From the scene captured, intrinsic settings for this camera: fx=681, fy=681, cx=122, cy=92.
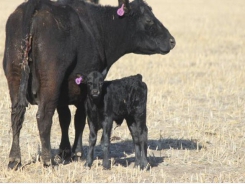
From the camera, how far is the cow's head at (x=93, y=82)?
875 centimetres

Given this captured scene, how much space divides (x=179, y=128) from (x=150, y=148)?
1560 millimetres

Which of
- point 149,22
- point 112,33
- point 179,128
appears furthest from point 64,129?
point 179,128

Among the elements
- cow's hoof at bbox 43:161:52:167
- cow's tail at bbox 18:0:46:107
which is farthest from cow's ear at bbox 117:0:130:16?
cow's hoof at bbox 43:161:52:167

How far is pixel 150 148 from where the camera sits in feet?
35.2

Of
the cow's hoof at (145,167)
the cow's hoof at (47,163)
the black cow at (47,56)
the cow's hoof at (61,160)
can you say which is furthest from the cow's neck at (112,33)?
the cow's hoof at (47,163)

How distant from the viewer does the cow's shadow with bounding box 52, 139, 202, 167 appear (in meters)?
9.89

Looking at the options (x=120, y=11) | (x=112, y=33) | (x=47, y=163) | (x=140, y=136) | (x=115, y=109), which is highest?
(x=120, y=11)

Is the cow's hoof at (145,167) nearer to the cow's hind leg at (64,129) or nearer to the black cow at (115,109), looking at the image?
the black cow at (115,109)

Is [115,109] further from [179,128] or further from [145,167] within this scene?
[179,128]

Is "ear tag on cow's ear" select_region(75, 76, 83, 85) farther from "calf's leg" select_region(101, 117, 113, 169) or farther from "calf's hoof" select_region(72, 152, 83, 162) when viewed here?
"calf's hoof" select_region(72, 152, 83, 162)

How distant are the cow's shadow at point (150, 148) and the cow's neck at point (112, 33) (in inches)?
55.6

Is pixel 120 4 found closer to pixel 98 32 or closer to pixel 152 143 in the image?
pixel 98 32

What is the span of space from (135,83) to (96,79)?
2.34 feet

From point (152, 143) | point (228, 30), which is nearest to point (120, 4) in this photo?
point (152, 143)
